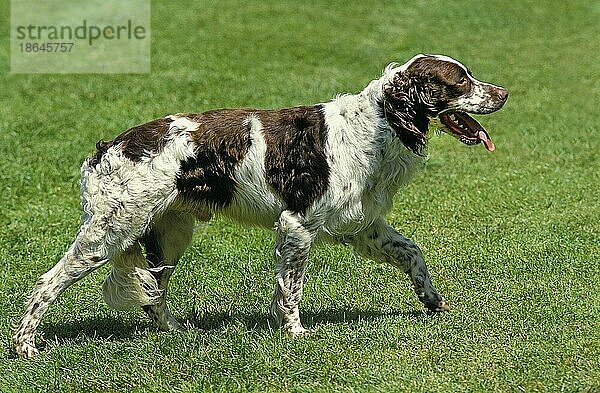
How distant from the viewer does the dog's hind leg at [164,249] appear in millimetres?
7695

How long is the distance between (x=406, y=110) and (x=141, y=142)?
1.85m

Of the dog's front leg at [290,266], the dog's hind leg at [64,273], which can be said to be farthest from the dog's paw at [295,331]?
the dog's hind leg at [64,273]

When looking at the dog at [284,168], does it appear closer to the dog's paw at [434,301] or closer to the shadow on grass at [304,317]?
the shadow on grass at [304,317]

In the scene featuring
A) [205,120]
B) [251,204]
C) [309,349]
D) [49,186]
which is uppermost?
[205,120]

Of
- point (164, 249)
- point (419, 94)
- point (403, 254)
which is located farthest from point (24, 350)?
point (419, 94)

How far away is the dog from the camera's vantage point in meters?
7.14

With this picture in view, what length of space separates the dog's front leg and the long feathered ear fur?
0.92 metres

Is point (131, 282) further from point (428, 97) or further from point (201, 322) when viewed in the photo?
point (428, 97)

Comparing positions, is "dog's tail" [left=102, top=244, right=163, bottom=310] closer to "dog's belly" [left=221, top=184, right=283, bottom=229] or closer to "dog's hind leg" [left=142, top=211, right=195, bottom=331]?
"dog's hind leg" [left=142, top=211, right=195, bottom=331]

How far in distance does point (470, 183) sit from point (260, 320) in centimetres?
494

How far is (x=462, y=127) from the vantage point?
7367 millimetres

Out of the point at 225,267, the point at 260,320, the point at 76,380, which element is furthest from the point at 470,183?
the point at 76,380

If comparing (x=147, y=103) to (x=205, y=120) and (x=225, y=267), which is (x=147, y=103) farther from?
(x=205, y=120)

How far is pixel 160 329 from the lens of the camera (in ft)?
25.5
